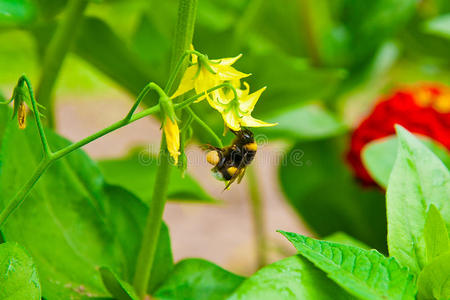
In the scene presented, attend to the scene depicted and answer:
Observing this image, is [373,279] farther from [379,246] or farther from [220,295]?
[379,246]

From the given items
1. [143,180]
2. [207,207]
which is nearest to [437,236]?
[143,180]

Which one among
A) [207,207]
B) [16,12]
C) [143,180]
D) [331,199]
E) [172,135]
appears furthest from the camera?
[207,207]

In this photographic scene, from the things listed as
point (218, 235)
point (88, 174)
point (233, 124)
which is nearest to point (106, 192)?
point (88, 174)

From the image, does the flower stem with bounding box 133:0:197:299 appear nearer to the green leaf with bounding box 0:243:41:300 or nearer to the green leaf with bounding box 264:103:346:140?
the green leaf with bounding box 0:243:41:300

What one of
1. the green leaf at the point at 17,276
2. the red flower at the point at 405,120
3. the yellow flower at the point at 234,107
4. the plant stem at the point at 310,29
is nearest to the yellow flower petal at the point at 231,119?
the yellow flower at the point at 234,107

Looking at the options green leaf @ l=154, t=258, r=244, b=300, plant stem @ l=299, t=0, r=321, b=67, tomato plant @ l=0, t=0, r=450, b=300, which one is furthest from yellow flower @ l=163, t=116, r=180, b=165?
plant stem @ l=299, t=0, r=321, b=67

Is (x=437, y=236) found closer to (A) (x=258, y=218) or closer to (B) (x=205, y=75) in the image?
(B) (x=205, y=75)
